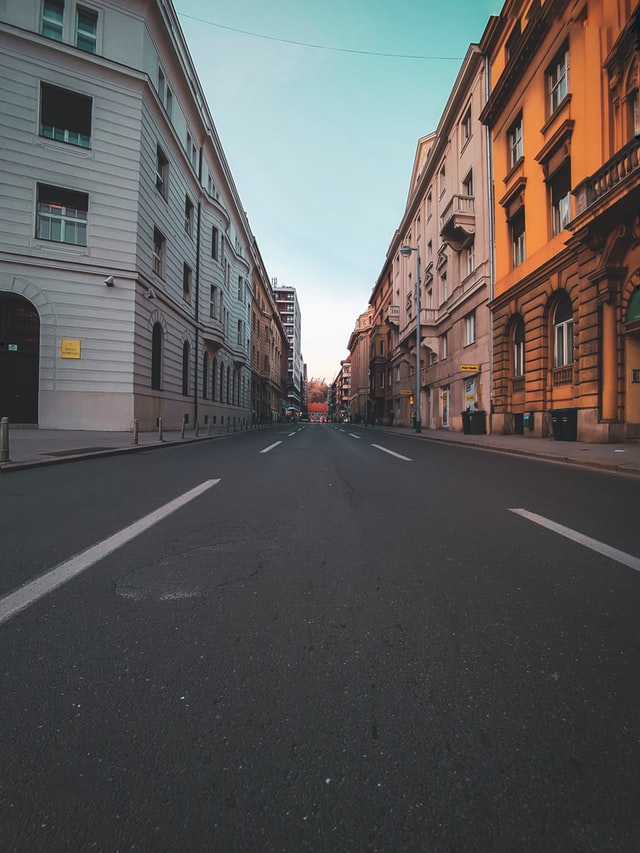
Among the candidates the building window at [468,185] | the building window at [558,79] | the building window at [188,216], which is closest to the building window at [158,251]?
the building window at [188,216]

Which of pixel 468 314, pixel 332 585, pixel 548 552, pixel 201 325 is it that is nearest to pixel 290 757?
pixel 332 585

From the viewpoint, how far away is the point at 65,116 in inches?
693

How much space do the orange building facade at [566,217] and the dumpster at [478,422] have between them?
26.7 inches

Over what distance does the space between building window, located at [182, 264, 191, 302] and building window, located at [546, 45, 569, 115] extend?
1974 cm

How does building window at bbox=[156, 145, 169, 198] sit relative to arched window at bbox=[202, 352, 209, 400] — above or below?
above

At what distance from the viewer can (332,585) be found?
8.52 feet

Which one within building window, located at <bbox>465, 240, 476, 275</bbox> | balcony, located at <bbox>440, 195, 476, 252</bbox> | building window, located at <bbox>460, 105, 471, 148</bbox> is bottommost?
building window, located at <bbox>465, 240, 476, 275</bbox>

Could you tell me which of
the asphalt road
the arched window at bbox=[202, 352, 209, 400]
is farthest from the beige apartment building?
the asphalt road

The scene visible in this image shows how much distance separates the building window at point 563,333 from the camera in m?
15.1

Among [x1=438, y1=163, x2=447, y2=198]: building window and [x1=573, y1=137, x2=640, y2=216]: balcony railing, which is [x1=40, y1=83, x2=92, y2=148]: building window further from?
[x1=438, y1=163, x2=447, y2=198]: building window

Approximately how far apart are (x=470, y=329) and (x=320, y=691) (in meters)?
24.7

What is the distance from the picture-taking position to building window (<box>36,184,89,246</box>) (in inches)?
664

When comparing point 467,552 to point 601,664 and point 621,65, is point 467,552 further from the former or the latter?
point 621,65

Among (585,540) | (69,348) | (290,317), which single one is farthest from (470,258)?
(290,317)
